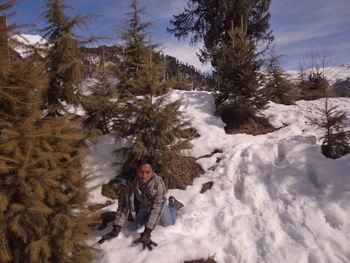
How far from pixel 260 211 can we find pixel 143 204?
2.34 meters

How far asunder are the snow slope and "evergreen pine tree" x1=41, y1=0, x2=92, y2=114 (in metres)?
2.12

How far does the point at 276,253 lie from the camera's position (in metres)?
3.42

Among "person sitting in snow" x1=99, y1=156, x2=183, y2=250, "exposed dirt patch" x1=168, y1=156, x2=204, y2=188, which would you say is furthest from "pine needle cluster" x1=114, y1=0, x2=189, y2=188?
"person sitting in snow" x1=99, y1=156, x2=183, y2=250

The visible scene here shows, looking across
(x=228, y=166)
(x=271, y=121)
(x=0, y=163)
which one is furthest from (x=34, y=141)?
(x=271, y=121)

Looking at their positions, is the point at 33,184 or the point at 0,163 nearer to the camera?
the point at 0,163

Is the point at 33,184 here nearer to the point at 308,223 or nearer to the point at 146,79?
the point at 146,79

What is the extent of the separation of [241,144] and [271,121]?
2.96 metres

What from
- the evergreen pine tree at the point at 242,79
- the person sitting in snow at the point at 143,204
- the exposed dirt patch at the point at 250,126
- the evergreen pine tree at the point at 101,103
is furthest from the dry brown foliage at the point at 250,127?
the person sitting in snow at the point at 143,204

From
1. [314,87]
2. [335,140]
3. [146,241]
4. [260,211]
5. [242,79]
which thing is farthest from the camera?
[314,87]

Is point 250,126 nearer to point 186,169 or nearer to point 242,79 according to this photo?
point 242,79

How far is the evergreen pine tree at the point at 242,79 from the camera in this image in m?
8.46

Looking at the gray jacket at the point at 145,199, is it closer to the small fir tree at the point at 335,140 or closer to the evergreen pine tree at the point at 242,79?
the small fir tree at the point at 335,140

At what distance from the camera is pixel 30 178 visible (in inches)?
102

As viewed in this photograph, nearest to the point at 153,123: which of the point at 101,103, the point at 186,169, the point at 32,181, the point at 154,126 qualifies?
the point at 154,126
